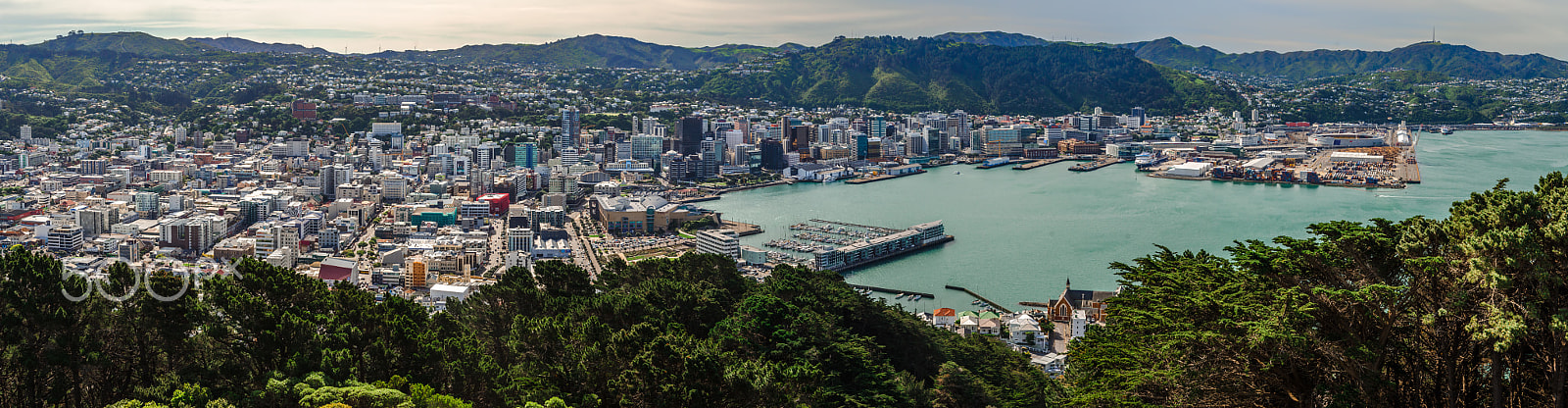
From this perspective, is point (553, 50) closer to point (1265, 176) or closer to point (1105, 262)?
point (1265, 176)

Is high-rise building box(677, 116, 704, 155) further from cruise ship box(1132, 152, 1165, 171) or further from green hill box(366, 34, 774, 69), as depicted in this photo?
green hill box(366, 34, 774, 69)

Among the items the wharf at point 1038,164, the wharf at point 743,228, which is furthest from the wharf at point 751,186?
the wharf at point 1038,164

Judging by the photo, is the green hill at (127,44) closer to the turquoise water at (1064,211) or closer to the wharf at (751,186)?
the wharf at (751,186)

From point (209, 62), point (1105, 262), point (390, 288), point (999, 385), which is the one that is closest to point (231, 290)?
point (999, 385)
